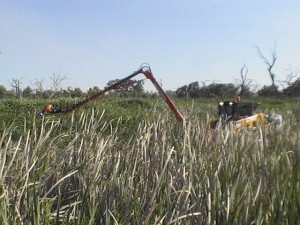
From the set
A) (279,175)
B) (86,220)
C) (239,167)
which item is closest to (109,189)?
(86,220)

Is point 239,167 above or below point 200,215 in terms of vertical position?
above

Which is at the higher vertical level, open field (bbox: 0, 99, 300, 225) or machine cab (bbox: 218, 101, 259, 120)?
open field (bbox: 0, 99, 300, 225)

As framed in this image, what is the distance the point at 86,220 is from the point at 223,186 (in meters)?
0.55

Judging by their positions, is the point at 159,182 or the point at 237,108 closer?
the point at 159,182

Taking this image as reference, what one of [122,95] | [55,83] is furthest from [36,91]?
[122,95]

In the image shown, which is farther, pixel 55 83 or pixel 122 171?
pixel 55 83

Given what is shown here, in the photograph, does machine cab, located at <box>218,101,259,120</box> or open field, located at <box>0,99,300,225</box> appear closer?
open field, located at <box>0,99,300,225</box>

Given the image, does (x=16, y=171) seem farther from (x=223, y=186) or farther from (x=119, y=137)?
(x=119, y=137)

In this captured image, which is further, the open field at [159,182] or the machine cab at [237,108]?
the machine cab at [237,108]

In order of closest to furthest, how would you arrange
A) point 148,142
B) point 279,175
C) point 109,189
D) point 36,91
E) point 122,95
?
1. point 279,175
2. point 109,189
3. point 148,142
4. point 122,95
5. point 36,91

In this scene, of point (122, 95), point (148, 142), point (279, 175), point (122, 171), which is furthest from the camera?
point (122, 95)

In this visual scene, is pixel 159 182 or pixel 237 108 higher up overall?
pixel 159 182

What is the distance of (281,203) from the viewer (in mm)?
1718

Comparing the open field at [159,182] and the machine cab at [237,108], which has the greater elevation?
the open field at [159,182]
